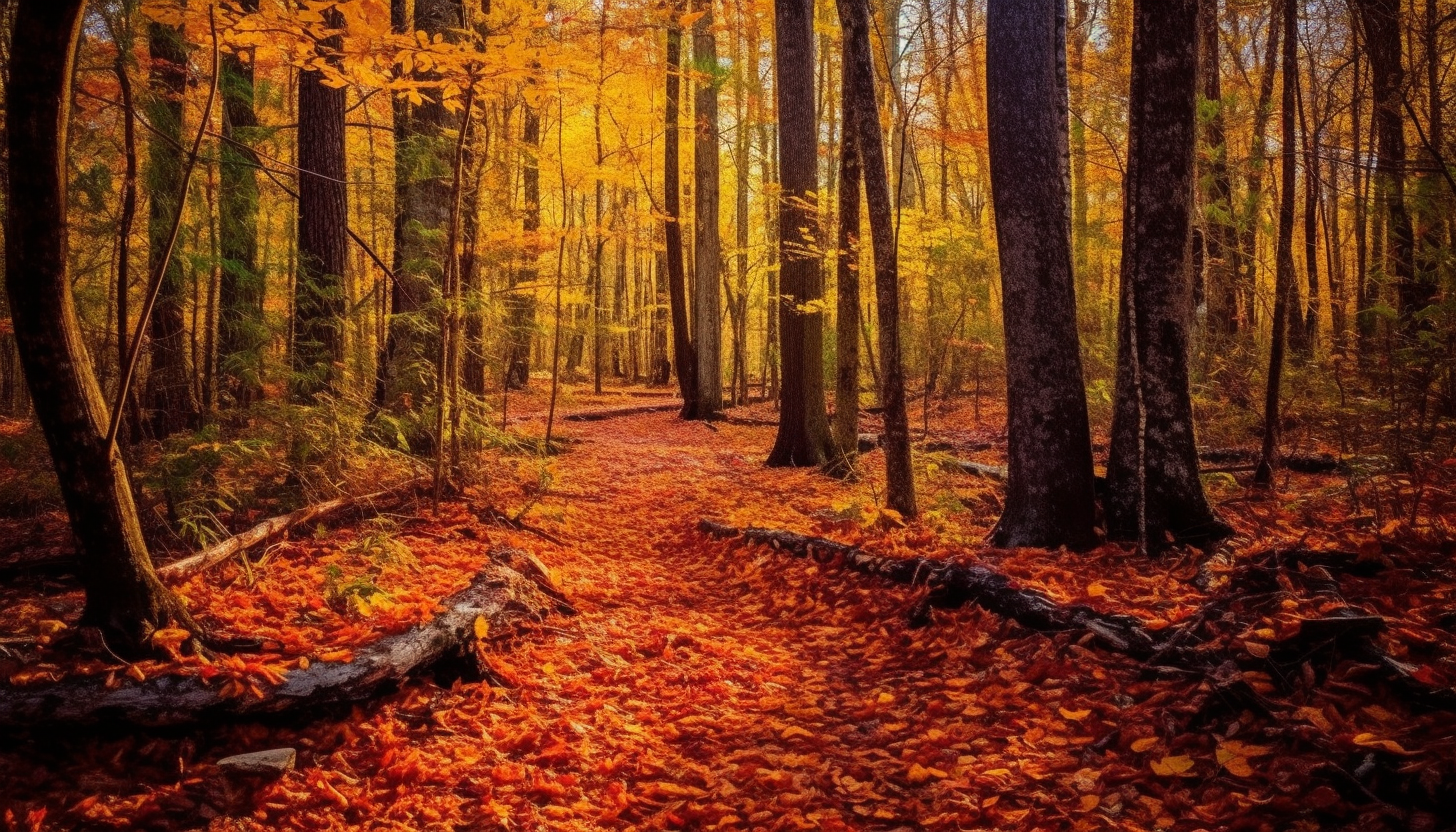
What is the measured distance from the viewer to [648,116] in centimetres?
1658

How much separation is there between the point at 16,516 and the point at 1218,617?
9413 millimetres

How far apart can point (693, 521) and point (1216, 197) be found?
33.9ft

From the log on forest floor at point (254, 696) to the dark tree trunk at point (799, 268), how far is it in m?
6.70

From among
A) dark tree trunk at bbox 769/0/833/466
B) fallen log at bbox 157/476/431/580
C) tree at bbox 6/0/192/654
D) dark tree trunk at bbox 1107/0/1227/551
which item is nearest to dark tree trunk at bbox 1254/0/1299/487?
dark tree trunk at bbox 1107/0/1227/551

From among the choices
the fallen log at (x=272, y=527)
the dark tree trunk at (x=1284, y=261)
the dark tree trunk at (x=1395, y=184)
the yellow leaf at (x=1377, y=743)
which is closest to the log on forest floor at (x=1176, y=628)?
the yellow leaf at (x=1377, y=743)

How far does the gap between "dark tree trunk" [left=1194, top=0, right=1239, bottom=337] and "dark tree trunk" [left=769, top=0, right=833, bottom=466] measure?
480cm

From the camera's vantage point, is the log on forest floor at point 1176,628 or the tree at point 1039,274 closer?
the log on forest floor at point 1176,628

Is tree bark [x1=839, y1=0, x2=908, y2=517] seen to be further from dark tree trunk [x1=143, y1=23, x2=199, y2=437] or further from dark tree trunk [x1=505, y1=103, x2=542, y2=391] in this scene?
dark tree trunk [x1=505, y1=103, x2=542, y2=391]

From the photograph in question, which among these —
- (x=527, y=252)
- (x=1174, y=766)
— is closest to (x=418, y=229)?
(x=1174, y=766)

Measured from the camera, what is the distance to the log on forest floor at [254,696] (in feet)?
10.1

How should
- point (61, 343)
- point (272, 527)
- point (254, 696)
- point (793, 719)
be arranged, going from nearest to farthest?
point (61, 343), point (254, 696), point (793, 719), point (272, 527)

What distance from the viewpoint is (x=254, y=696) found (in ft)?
11.0

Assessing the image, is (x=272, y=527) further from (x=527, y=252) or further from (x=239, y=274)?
(x=527, y=252)

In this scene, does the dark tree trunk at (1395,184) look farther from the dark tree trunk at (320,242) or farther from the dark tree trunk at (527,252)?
the dark tree trunk at (527,252)
